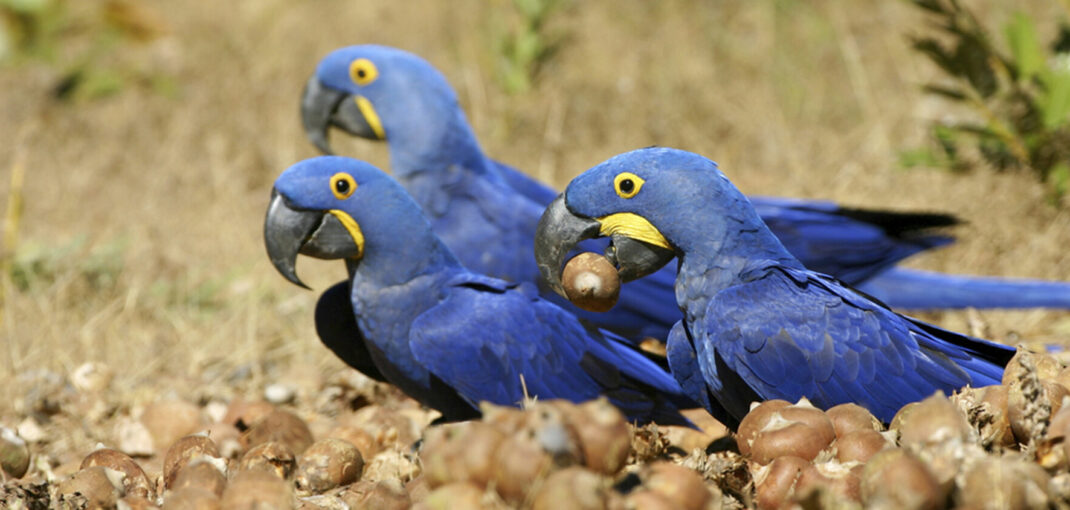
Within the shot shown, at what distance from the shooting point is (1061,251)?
155 inches

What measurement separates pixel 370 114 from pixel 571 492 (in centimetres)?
267

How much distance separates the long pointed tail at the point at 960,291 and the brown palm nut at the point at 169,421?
2.22m

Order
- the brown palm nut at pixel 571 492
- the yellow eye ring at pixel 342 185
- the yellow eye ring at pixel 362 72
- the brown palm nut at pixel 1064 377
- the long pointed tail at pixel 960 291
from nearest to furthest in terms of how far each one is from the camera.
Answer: the brown palm nut at pixel 571 492 → the brown palm nut at pixel 1064 377 → the yellow eye ring at pixel 342 185 → the long pointed tail at pixel 960 291 → the yellow eye ring at pixel 362 72

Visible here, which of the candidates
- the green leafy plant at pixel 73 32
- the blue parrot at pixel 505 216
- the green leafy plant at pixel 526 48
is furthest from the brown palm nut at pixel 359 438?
the green leafy plant at pixel 73 32

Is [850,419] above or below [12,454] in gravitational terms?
above

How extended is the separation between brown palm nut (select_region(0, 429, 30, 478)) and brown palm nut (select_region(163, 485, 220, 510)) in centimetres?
84

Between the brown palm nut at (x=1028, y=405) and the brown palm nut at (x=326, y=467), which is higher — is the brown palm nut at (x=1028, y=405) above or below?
above

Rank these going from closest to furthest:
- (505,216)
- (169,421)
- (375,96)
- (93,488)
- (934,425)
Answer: (934,425)
(93,488)
(169,421)
(505,216)
(375,96)

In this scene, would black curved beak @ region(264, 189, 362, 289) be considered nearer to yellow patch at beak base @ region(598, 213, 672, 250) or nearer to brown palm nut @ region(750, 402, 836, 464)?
yellow patch at beak base @ region(598, 213, 672, 250)

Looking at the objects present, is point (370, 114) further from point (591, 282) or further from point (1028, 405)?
point (1028, 405)

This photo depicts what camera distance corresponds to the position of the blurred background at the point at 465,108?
3.88m

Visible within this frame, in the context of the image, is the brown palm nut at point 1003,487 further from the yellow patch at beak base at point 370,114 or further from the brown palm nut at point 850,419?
the yellow patch at beak base at point 370,114

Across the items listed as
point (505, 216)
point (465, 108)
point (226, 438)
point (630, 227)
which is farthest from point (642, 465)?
point (465, 108)

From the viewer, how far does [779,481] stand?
1754 millimetres
